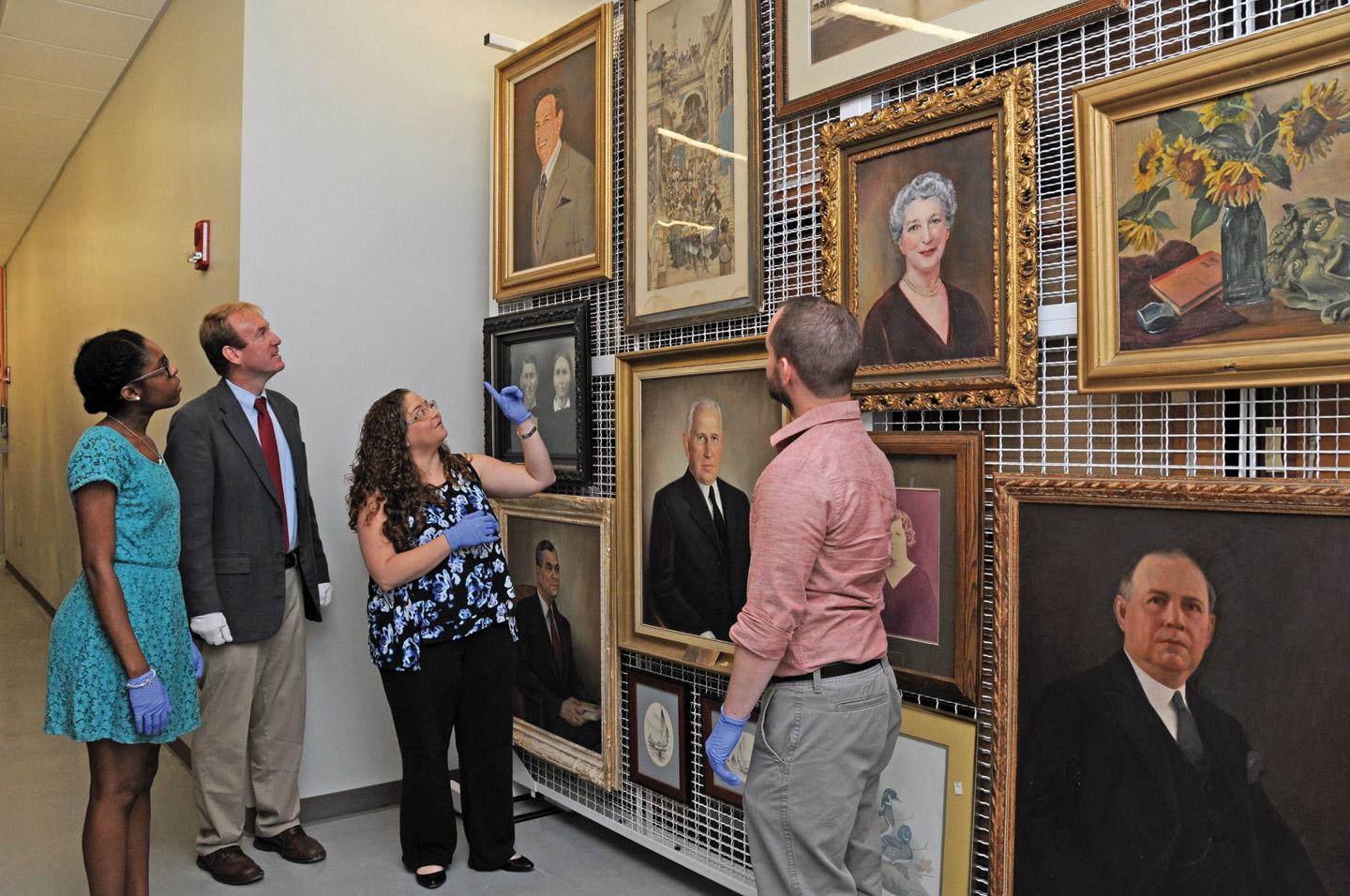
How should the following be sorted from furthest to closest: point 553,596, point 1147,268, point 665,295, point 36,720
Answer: point 36,720 < point 553,596 < point 665,295 < point 1147,268

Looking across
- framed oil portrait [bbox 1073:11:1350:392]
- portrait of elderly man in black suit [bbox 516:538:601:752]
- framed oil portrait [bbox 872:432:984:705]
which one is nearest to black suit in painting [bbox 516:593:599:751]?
portrait of elderly man in black suit [bbox 516:538:601:752]

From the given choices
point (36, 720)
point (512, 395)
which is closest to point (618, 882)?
point (512, 395)

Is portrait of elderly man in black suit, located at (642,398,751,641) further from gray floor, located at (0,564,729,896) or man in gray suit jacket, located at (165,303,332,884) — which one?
man in gray suit jacket, located at (165,303,332,884)

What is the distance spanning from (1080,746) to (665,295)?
198cm

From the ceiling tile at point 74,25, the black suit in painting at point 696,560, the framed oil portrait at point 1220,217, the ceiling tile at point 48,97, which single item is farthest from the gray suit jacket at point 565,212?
the ceiling tile at point 48,97

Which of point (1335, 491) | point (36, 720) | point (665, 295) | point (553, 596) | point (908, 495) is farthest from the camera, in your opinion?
point (36, 720)

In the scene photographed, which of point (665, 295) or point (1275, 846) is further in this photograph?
point (665, 295)

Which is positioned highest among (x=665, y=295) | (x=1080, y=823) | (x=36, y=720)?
(x=665, y=295)

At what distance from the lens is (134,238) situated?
5.89 meters

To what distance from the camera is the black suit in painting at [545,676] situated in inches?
153

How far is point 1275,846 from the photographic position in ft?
6.12

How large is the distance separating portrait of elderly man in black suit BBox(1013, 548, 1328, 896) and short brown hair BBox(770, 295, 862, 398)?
2.51ft

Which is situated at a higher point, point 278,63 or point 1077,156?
point 278,63

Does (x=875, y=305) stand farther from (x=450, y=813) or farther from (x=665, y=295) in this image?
(x=450, y=813)
